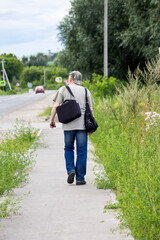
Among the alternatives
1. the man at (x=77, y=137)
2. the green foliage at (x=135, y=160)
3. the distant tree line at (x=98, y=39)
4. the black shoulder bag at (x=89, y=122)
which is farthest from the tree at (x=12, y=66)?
the black shoulder bag at (x=89, y=122)

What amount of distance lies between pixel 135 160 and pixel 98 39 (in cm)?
2831

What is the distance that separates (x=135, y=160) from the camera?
6609 millimetres

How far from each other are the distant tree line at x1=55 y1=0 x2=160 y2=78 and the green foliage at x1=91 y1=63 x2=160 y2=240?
14.3m

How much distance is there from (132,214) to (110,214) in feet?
3.61

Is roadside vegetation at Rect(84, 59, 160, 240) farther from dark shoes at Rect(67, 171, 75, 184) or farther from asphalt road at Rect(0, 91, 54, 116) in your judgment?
asphalt road at Rect(0, 91, 54, 116)

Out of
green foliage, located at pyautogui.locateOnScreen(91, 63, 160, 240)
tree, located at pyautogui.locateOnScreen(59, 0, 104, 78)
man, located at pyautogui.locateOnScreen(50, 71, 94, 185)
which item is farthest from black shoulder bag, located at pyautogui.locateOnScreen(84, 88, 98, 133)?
tree, located at pyautogui.locateOnScreen(59, 0, 104, 78)

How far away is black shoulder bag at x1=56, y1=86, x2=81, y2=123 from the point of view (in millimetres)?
7383

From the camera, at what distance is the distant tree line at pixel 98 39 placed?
28.0m

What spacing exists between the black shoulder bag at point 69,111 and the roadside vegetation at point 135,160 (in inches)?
31.8

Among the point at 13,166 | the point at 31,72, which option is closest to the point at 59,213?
the point at 13,166

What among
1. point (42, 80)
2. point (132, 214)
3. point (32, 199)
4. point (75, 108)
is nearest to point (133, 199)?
point (132, 214)

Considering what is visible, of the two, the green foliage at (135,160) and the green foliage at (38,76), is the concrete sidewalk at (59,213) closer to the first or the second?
the green foliage at (135,160)

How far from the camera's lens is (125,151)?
23.0 ft

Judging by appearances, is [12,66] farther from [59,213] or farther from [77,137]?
[59,213]
